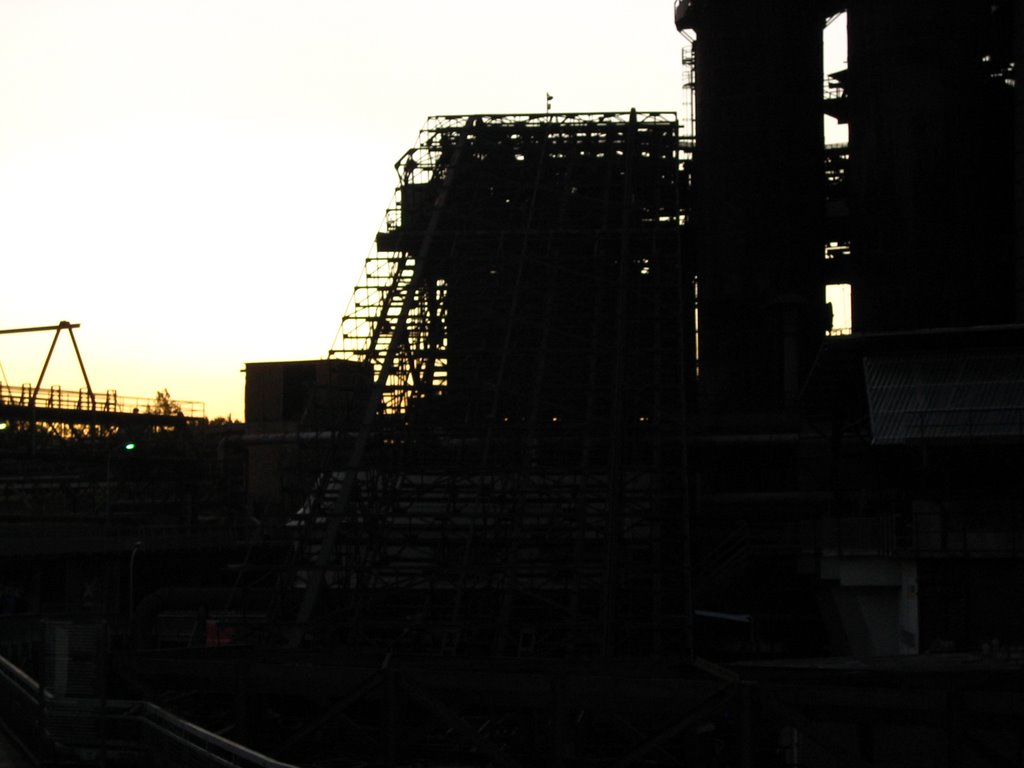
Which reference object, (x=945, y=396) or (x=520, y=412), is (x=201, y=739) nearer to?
(x=945, y=396)

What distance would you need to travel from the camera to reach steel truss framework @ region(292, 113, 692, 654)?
47.2 meters

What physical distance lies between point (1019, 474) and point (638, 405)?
1694cm

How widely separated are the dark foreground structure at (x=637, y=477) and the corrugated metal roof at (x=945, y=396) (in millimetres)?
123

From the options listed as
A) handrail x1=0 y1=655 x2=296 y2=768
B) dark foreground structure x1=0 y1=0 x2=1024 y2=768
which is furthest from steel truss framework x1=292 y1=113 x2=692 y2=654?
handrail x1=0 y1=655 x2=296 y2=768

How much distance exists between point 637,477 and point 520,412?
8.89 metres

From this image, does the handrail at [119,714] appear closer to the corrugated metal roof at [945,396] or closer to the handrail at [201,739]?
the handrail at [201,739]

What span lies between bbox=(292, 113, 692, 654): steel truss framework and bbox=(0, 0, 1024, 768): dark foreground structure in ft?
0.71

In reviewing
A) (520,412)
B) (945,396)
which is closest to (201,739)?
(945,396)

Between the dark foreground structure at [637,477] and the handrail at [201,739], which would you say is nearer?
the handrail at [201,739]

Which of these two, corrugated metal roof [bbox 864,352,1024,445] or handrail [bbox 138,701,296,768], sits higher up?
corrugated metal roof [bbox 864,352,1024,445]

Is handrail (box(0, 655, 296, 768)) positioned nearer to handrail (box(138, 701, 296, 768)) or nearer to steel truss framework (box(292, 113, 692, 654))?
handrail (box(138, 701, 296, 768))

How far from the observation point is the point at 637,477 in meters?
52.3

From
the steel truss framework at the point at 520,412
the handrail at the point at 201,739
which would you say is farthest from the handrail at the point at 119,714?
the steel truss framework at the point at 520,412

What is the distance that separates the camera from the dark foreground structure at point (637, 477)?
24812 millimetres
